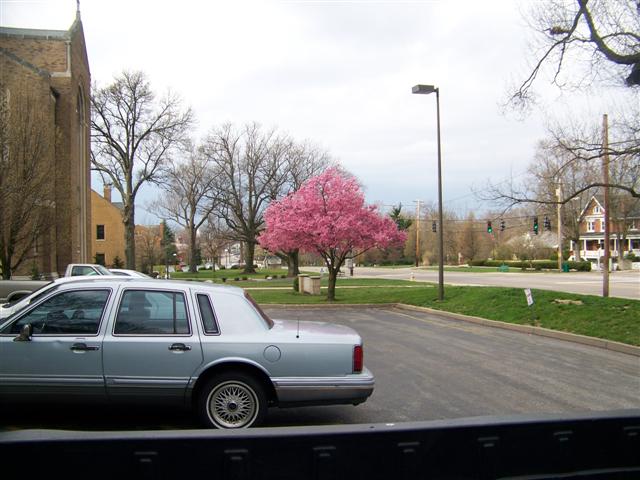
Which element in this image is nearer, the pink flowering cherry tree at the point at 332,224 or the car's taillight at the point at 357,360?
the car's taillight at the point at 357,360

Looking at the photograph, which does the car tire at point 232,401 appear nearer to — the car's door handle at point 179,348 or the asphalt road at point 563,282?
the car's door handle at point 179,348

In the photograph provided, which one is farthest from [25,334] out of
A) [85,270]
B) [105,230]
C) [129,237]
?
[105,230]

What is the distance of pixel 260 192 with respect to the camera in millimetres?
55500

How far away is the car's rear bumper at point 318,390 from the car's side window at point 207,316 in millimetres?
796

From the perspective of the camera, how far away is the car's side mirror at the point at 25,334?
530cm

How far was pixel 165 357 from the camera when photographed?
531 cm

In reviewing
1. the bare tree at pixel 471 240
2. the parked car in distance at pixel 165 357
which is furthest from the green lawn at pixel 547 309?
the bare tree at pixel 471 240

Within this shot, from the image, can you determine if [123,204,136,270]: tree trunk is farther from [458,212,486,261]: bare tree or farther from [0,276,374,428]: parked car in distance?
[458,212,486,261]: bare tree

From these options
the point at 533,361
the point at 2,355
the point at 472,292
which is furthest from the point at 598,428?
the point at 472,292

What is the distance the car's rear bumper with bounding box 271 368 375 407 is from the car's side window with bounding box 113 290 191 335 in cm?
113

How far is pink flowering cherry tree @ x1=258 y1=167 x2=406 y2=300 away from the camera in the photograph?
2309cm

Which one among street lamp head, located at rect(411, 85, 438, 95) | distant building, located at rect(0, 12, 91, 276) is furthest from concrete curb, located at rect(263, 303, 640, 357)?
distant building, located at rect(0, 12, 91, 276)

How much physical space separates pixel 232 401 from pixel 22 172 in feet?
59.9

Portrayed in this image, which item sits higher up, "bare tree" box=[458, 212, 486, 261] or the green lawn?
"bare tree" box=[458, 212, 486, 261]
